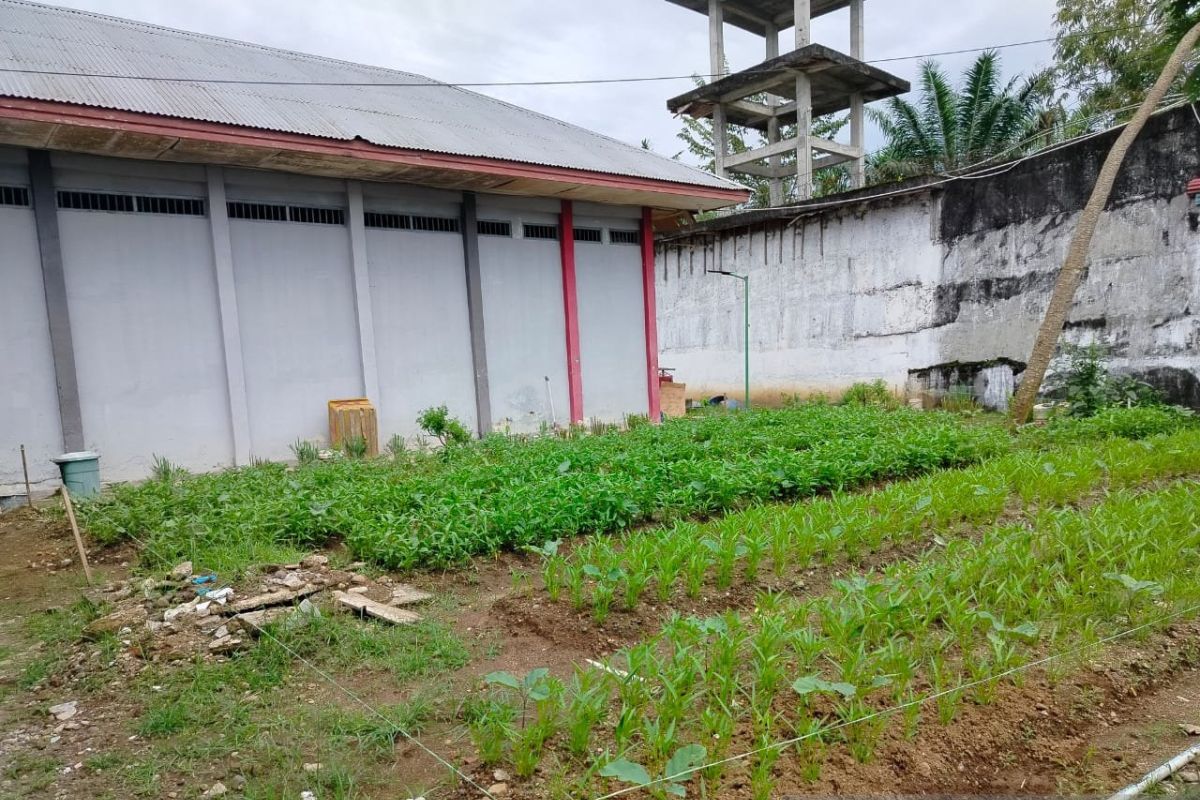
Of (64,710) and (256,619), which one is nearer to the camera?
(64,710)

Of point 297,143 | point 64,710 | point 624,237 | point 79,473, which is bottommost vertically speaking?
point 64,710

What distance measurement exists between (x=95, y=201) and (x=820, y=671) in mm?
9096

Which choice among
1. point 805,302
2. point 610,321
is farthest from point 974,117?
point 610,321

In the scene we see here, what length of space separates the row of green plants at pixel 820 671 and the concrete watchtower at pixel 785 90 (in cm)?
1644

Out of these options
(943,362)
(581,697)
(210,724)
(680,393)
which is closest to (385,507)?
(210,724)

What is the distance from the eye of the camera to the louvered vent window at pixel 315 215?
970cm

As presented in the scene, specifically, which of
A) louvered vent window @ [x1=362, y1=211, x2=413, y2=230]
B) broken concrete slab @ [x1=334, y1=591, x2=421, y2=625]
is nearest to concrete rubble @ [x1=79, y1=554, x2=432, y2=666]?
broken concrete slab @ [x1=334, y1=591, x2=421, y2=625]

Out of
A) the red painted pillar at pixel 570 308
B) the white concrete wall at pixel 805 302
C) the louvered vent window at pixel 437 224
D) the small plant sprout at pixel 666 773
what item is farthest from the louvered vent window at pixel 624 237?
the small plant sprout at pixel 666 773

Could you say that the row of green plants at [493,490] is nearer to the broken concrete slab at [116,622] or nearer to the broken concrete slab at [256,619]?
the broken concrete slab at [116,622]

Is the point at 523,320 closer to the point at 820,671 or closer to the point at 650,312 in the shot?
the point at 650,312

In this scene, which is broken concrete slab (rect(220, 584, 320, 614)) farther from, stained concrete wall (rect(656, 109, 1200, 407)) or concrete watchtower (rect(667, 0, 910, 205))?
concrete watchtower (rect(667, 0, 910, 205))

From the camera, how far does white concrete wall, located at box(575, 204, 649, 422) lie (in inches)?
491

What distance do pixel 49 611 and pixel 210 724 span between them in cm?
238

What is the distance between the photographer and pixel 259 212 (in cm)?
945
